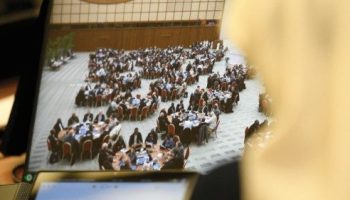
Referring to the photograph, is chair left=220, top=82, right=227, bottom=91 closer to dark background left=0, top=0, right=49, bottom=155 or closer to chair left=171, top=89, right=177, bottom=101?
chair left=171, top=89, right=177, bottom=101

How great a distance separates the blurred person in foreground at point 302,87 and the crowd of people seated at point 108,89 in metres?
0.40

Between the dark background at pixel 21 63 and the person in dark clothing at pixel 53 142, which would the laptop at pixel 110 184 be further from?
the dark background at pixel 21 63

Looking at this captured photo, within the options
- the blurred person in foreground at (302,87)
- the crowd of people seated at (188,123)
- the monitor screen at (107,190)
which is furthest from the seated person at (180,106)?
the blurred person in foreground at (302,87)

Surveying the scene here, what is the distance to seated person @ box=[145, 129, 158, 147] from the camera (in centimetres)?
75

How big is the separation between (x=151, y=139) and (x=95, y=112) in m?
0.09

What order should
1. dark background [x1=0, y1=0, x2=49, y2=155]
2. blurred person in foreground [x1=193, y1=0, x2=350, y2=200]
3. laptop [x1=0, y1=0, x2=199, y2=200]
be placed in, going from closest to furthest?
blurred person in foreground [x1=193, y1=0, x2=350, y2=200]
laptop [x1=0, y1=0, x2=199, y2=200]
dark background [x1=0, y1=0, x2=49, y2=155]

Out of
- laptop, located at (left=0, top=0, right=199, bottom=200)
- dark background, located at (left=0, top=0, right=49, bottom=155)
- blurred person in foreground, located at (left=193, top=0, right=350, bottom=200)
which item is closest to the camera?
blurred person in foreground, located at (left=193, top=0, right=350, bottom=200)

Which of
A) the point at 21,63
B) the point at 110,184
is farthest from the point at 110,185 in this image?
the point at 21,63

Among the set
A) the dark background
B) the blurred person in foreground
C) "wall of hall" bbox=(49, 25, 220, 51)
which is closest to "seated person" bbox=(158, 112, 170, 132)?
"wall of hall" bbox=(49, 25, 220, 51)

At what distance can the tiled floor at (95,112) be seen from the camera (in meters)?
0.73

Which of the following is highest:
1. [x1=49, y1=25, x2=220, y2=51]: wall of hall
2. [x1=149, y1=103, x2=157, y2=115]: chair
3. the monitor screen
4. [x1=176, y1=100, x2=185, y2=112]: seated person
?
[x1=49, y1=25, x2=220, y2=51]: wall of hall

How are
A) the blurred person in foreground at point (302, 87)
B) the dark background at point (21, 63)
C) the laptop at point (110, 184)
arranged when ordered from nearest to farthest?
the blurred person in foreground at point (302, 87), the laptop at point (110, 184), the dark background at point (21, 63)

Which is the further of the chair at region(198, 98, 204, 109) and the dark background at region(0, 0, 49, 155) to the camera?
the dark background at region(0, 0, 49, 155)

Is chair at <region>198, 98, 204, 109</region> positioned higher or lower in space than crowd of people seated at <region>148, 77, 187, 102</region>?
lower
